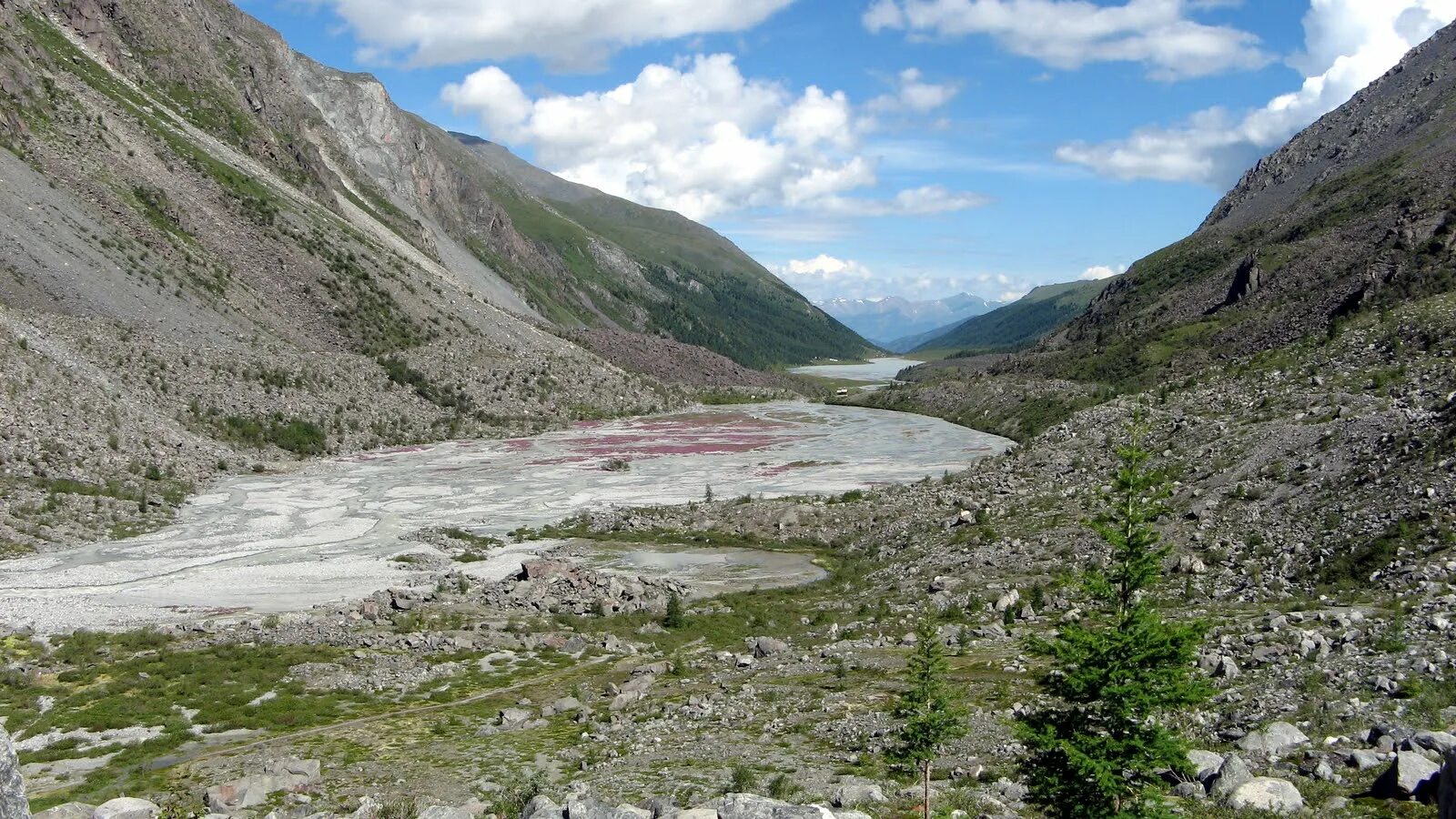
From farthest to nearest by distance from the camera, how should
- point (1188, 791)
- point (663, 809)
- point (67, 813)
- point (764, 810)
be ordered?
point (67, 813) → point (663, 809) → point (1188, 791) → point (764, 810)

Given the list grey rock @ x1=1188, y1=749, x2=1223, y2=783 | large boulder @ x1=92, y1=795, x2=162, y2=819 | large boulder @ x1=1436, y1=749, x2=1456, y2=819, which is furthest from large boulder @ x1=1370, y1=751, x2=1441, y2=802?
large boulder @ x1=92, y1=795, x2=162, y2=819

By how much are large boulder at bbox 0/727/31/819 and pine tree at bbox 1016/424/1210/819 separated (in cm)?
1189

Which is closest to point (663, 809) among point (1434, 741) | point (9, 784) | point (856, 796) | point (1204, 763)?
point (856, 796)

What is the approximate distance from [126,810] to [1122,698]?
16635mm

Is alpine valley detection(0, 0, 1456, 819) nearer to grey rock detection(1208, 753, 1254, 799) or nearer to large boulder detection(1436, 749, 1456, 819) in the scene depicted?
large boulder detection(1436, 749, 1456, 819)

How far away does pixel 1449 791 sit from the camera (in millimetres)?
9773

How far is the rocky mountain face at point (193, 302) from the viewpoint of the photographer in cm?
6688

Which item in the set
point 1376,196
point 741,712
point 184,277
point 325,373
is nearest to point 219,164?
point 184,277

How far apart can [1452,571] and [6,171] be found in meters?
114

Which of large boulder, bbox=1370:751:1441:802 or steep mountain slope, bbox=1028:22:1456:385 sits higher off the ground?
steep mountain slope, bbox=1028:22:1456:385

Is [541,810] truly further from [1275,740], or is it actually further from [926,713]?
[1275,740]

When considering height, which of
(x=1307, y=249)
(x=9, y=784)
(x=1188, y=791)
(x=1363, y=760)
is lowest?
→ (x=1188, y=791)

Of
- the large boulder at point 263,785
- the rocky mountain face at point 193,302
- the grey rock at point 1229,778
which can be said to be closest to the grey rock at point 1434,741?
the grey rock at point 1229,778

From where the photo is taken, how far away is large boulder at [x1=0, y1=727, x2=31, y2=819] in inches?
413
